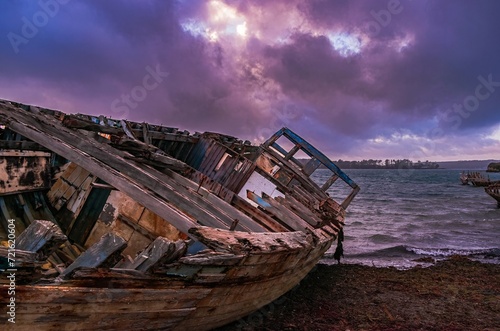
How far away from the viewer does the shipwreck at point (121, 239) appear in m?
2.92

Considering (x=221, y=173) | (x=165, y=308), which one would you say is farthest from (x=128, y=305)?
(x=221, y=173)

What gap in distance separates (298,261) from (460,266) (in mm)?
9866

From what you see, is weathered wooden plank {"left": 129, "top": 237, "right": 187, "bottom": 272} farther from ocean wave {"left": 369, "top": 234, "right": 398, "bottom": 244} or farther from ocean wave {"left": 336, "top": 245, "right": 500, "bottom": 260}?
ocean wave {"left": 369, "top": 234, "right": 398, "bottom": 244}

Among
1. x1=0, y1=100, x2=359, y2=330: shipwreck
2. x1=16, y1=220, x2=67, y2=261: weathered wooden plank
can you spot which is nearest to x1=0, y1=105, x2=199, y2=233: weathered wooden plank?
x1=0, y1=100, x2=359, y2=330: shipwreck

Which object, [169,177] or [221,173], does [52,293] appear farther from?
[221,173]

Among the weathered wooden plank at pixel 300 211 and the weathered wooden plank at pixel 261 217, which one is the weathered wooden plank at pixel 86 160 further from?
the weathered wooden plank at pixel 300 211

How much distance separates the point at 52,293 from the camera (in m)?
2.88

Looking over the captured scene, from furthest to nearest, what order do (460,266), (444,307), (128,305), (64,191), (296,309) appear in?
(460,266) < (444,307) < (296,309) < (64,191) < (128,305)

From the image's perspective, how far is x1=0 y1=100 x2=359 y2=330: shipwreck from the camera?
2.92 metres

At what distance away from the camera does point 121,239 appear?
297cm

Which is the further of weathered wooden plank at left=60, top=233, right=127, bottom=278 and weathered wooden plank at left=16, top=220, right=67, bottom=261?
weathered wooden plank at left=60, top=233, right=127, bottom=278

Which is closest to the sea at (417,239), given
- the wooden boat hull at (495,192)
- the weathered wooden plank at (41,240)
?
the wooden boat hull at (495,192)

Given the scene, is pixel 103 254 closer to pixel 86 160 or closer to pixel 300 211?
pixel 86 160

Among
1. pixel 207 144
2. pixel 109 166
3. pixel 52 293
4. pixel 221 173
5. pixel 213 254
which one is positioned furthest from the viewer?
pixel 207 144
